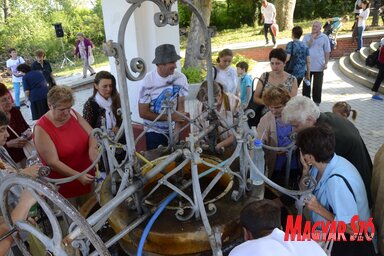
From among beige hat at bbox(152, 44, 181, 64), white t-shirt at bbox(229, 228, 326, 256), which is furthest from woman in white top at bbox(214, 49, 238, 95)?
white t-shirt at bbox(229, 228, 326, 256)

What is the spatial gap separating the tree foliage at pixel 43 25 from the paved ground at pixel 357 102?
1028 cm

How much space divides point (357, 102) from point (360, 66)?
3004mm

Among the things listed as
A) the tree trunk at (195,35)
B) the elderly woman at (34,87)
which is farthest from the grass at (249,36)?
the elderly woman at (34,87)

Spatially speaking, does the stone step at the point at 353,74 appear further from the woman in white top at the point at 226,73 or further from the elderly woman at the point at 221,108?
the elderly woman at the point at 221,108

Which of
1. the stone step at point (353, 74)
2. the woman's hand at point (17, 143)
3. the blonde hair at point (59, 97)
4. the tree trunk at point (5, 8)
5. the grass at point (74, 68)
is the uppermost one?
the tree trunk at point (5, 8)

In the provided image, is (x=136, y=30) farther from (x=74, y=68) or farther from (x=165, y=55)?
(x=74, y=68)

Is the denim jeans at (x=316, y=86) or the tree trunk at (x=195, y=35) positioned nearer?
the denim jeans at (x=316, y=86)

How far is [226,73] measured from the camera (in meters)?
5.09

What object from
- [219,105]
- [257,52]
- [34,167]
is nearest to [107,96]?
[219,105]

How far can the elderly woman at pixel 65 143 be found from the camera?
306cm

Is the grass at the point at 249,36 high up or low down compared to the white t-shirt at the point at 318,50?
down

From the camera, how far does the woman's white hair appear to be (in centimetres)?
268

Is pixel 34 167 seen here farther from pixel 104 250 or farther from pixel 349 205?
pixel 349 205

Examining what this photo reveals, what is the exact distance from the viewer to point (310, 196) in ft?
6.96
